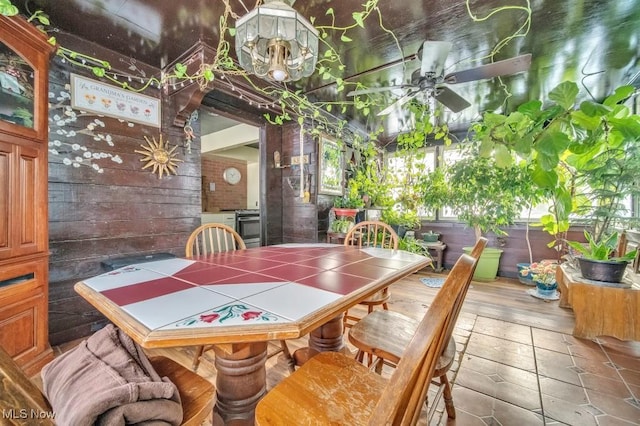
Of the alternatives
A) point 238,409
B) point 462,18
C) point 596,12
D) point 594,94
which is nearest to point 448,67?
point 462,18

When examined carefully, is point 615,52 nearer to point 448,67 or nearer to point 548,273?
point 448,67

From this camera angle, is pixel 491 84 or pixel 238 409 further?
pixel 491 84

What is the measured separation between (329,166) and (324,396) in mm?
3234

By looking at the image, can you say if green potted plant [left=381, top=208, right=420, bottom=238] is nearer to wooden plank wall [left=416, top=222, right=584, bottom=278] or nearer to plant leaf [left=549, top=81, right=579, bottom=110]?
wooden plank wall [left=416, top=222, right=584, bottom=278]

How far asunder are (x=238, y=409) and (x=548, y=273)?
145 inches

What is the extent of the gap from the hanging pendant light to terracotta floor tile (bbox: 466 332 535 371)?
2.25 meters

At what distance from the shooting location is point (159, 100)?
254 centimetres

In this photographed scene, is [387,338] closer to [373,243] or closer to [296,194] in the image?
[373,243]

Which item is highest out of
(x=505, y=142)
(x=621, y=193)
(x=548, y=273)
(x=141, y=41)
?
(x=141, y=41)

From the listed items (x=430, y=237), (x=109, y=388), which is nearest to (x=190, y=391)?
(x=109, y=388)

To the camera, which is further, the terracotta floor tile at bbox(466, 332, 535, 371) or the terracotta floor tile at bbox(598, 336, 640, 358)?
the terracotta floor tile at bbox(598, 336, 640, 358)

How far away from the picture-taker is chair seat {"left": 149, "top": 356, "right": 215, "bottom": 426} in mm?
740

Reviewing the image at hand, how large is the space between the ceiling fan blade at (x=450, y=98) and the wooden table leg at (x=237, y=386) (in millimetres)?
2422

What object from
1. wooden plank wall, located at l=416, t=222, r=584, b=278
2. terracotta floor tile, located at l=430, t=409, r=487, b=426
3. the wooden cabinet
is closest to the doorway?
the wooden cabinet
